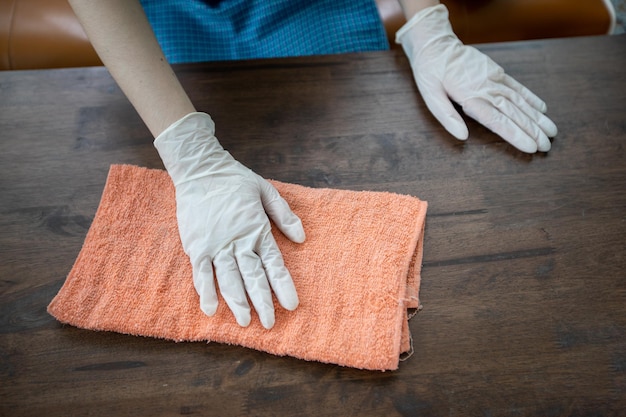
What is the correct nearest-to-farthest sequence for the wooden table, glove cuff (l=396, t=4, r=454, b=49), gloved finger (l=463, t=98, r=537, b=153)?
the wooden table
gloved finger (l=463, t=98, r=537, b=153)
glove cuff (l=396, t=4, r=454, b=49)

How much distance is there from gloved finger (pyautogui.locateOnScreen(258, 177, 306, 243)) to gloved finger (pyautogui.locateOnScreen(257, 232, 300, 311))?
0.03 metres

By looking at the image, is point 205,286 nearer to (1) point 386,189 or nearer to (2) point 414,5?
(1) point 386,189

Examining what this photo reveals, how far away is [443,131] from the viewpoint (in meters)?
1.03

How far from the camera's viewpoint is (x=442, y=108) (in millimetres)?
1035

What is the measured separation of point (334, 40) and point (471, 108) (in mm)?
412

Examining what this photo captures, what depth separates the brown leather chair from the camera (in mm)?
1301

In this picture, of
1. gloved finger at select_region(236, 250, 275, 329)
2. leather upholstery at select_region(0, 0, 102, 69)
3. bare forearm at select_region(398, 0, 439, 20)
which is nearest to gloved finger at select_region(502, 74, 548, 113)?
bare forearm at select_region(398, 0, 439, 20)

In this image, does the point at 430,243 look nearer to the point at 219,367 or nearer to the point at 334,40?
the point at 219,367

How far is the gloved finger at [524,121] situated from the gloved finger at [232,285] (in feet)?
2.13

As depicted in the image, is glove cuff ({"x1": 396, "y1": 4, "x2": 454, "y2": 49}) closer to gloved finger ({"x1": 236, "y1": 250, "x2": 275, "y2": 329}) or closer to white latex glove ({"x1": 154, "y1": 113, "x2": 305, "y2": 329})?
white latex glove ({"x1": 154, "y1": 113, "x2": 305, "y2": 329})

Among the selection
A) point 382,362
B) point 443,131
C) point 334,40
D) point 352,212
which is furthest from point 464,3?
point 382,362

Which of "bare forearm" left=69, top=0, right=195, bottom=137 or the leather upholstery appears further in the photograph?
the leather upholstery

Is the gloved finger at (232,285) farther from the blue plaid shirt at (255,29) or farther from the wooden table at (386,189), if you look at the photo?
the blue plaid shirt at (255,29)

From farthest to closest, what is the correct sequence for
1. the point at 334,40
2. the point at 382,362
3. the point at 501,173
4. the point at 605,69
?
the point at 334,40, the point at 605,69, the point at 501,173, the point at 382,362
